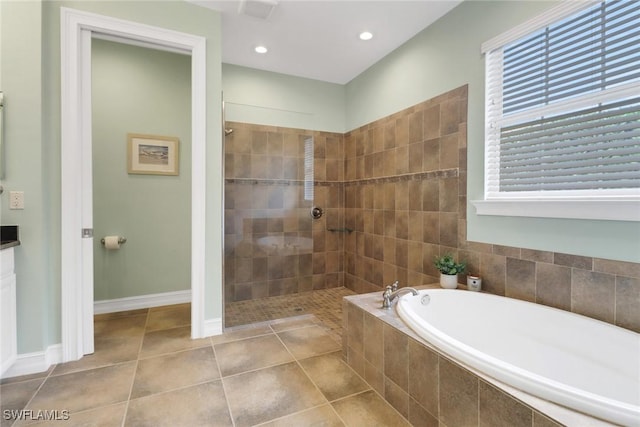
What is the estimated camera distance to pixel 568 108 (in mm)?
1680

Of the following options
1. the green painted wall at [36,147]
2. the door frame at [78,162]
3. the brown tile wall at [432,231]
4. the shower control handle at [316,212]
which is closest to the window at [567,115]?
the brown tile wall at [432,231]

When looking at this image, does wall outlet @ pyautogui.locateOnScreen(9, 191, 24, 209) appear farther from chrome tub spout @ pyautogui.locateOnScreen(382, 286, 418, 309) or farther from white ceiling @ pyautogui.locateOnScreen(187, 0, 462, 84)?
chrome tub spout @ pyautogui.locateOnScreen(382, 286, 418, 309)

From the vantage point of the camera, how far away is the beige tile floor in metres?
1.48

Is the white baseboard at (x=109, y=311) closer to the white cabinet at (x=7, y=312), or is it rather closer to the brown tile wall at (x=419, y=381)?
the white cabinet at (x=7, y=312)

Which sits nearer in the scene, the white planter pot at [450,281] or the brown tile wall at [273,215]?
the white planter pot at [450,281]

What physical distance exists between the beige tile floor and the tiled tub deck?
0.12 m

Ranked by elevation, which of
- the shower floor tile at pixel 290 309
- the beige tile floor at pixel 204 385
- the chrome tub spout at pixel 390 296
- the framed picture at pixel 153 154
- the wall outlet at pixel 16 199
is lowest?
the beige tile floor at pixel 204 385

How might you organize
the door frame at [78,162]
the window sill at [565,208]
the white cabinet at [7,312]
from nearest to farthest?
the window sill at [565,208], the white cabinet at [7,312], the door frame at [78,162]

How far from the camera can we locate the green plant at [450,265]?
85.8 inches

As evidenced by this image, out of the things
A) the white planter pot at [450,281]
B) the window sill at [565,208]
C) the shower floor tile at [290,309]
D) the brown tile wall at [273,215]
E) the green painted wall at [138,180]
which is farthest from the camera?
the brown tile wall at [273,215]

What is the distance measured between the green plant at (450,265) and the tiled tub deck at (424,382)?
1.94 feet

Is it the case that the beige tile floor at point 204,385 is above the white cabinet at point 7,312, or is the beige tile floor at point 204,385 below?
below

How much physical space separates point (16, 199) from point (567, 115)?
333 centimetres

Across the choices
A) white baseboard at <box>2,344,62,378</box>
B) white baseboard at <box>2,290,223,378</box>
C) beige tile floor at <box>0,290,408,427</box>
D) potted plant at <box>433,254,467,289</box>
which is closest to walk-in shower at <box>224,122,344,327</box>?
white baseboard at <box>2,290,223,378</box>
